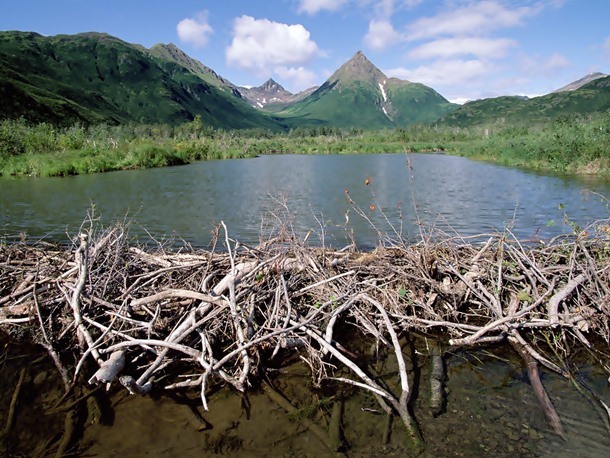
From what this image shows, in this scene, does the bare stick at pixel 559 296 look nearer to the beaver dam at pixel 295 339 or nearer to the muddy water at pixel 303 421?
the beaver dam at pixel 295 339

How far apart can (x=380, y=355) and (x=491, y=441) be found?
195cm

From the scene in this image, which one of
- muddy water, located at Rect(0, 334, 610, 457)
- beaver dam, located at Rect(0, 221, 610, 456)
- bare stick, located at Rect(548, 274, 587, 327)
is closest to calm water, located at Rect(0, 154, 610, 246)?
beaver dam, located at Rect(0, 221, 610, 456)

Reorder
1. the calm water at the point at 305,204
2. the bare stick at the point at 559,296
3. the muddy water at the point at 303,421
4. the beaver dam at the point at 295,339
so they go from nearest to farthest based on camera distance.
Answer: the muddy water at the point at 303,421, the beaver dam at the point at 295,339, the bare stick at the point at 559,296, the calm water at the point at 305,204

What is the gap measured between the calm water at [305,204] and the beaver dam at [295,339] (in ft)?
12.3

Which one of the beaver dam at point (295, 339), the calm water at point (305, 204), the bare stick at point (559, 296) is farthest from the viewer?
the calm water at point (305, 204)

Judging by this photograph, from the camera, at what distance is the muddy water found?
4.46m

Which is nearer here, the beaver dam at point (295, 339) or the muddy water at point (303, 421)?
the muddy water at point (303, 421)

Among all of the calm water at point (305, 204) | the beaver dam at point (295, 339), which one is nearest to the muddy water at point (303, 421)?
the beaver dam at point (295, 339)

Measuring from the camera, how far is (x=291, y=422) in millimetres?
4883

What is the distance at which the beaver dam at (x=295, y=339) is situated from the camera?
15.8 feet

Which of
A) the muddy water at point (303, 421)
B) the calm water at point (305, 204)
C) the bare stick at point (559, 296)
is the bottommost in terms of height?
→ the calm water at point (305, 204)

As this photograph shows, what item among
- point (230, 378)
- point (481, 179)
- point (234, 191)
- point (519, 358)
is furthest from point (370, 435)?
point (481, 179)

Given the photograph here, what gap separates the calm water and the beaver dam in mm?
3763

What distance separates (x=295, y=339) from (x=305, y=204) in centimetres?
1756
